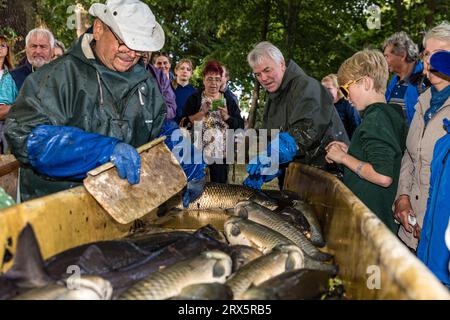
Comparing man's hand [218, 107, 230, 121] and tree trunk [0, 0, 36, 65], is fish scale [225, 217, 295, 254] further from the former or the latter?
tree trunk [0, 0, 36, 65]

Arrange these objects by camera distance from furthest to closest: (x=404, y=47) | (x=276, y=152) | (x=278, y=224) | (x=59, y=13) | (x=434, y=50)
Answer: (x=59, y=13) < (x=404, y=47) < (x=276, y=152) < (x=434, y=50) < (x=278, y=224)

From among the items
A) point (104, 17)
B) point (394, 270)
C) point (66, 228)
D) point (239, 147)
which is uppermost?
point (104, 17)

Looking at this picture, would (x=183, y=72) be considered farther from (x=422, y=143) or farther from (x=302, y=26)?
(x=302, y=26)

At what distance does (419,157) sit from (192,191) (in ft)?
→ 7.08

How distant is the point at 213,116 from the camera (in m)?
7.91

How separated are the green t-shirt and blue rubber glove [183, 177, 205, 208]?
57.2 inches

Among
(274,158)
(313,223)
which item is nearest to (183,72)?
(274,158)

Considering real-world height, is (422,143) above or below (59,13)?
below

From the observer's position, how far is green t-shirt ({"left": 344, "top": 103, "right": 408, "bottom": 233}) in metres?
3.78

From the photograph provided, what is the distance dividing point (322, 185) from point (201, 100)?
3.89 m

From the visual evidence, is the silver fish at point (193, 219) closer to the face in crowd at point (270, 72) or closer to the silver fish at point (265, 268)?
the silver fish at point (265, 268)
